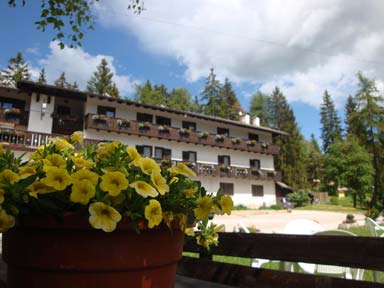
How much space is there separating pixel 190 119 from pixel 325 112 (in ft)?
131

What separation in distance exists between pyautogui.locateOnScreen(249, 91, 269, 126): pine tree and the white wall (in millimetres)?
39931

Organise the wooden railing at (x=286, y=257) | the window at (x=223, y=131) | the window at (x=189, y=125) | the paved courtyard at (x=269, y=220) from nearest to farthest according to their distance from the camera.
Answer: the wooden railing at (x=286, y=257) → the paved courtyard at (x=269, y=220) → the window at (x=189, y=125) → the window at (x=223, y=131)

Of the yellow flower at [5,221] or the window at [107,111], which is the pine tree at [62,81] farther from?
the yellow flower at [5,221]

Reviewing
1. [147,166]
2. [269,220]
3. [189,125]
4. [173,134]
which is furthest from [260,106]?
[147,166]

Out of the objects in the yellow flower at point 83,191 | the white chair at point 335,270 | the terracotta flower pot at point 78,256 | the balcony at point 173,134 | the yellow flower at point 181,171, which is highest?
the balcony at point 173,134

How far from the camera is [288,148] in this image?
4456cm

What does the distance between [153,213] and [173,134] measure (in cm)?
2283

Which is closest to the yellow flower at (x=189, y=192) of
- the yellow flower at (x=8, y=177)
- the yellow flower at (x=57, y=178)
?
the yellow flower at (x=57, y=178)

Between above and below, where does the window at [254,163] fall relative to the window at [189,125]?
below

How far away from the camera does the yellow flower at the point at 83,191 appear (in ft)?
2.33

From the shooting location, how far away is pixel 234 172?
1021 inches

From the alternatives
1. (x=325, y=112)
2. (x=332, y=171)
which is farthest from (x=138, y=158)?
(x=325, y=112)

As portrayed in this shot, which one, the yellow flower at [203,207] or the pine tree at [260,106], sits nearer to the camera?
the yellow flower at [203,207]

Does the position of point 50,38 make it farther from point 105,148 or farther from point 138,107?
point 138,107
